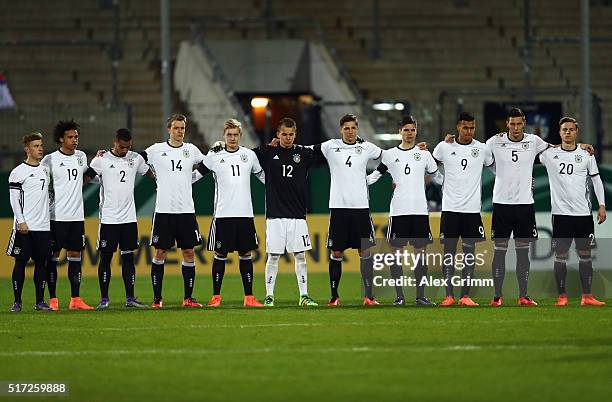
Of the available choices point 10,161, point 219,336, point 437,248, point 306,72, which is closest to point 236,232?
point 437,248

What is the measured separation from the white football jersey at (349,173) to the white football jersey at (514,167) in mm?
1362

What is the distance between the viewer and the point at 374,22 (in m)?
30.4

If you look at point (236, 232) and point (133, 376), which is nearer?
point (133, 376)

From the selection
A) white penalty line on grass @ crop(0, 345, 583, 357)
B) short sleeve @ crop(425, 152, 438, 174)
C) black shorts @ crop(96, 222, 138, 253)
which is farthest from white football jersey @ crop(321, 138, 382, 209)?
white penalty line on grass @ crop(0, 345, 583, 357)

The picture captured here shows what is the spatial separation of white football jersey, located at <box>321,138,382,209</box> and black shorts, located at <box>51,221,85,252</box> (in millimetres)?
2783

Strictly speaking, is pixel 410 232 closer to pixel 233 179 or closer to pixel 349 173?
pixel 349 173

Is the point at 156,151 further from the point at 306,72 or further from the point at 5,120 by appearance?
the point at 306,72

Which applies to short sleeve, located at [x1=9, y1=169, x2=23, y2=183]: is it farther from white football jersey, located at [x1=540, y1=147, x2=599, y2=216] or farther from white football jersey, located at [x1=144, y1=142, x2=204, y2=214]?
white football jersey, located at [x1=540, y1=147, x2=599, y2=216]

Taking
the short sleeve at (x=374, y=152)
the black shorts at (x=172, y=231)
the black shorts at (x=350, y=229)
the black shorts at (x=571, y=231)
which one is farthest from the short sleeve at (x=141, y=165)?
the black shorts at (x=571, y=231)

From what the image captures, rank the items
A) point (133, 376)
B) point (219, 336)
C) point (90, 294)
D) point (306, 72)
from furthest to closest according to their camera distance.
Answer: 1. point (306, 72)
2. point (90, 294)
3. point (219, 336)
4. point (133, 376)

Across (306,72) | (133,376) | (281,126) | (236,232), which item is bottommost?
(133,376)

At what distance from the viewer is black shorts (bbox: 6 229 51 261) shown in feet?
49.6

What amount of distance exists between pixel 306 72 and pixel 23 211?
565 inches

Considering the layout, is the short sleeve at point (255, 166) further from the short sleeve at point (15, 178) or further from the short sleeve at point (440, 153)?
the short sleeve at point (15, 178)
